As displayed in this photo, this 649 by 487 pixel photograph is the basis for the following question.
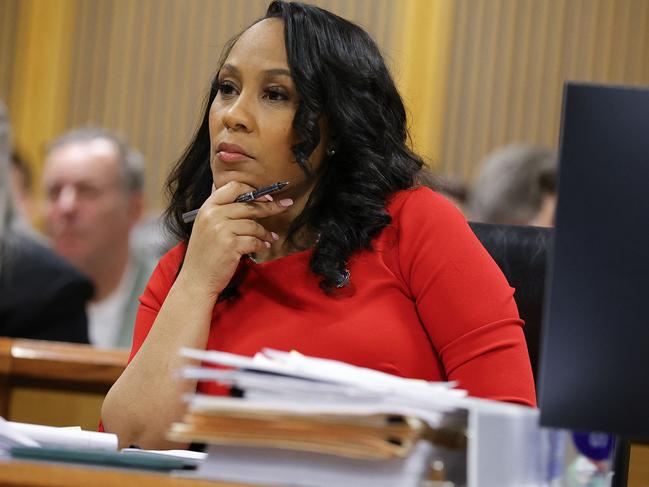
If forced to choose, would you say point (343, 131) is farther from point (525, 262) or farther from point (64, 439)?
point (64, 439)

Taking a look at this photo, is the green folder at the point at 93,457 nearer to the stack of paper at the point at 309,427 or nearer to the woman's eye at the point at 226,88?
the stack of paper at the point at 309,427

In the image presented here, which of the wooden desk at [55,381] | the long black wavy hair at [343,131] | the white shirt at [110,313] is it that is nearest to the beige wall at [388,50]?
→ the white shirt at [110,313]

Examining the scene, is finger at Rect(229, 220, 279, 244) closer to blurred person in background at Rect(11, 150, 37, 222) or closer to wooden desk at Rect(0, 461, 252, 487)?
wooden desk at Rect(0, 461, 252, 487)

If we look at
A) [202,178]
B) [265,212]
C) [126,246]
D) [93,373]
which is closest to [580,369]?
[265,212]

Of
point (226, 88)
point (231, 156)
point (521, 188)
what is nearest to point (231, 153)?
point (231, 156)

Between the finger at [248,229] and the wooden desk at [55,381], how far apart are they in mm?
636

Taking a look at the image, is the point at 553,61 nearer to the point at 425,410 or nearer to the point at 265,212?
the point at 265,212

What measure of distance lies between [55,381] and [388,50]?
8.09 ft

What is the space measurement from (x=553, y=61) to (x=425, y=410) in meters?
3.77

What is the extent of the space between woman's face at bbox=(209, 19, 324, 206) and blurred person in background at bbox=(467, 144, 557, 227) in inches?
76.5

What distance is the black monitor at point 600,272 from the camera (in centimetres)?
103

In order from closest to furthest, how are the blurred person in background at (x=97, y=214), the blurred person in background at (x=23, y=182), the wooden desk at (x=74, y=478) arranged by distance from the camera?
1. the wooden desk at (x=74, y=478)
2. the blurred person in background at (x=97, y=214)
3. the blurred person in background at (x=23, y=182)

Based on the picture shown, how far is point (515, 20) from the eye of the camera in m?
4.64

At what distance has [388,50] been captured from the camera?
441cm
